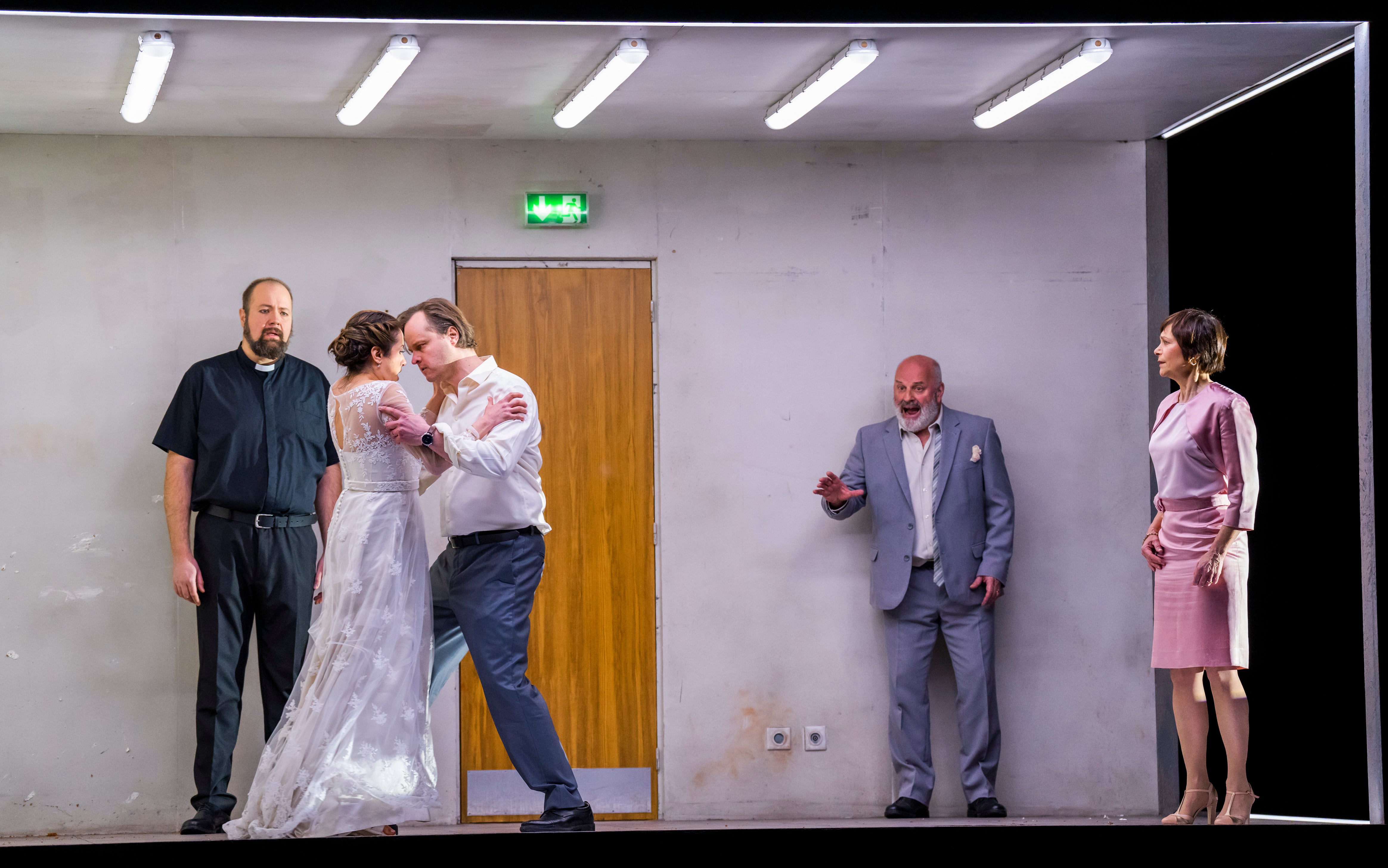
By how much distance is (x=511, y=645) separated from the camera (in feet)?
14.0

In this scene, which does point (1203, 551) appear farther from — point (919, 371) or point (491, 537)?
point (491, 537)

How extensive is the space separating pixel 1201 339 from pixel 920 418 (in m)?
1.38

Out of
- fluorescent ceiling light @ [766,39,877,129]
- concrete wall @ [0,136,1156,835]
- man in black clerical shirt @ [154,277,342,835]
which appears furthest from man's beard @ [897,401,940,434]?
man in black clerical shirt @ [154,277,342,835]

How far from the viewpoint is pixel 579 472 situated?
576cm

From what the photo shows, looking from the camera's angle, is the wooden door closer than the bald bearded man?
No

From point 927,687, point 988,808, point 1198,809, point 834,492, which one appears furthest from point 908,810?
point 834,492

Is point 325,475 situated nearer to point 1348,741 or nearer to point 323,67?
point 323,67

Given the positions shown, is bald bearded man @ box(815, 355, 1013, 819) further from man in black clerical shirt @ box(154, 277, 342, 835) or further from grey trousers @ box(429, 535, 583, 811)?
man in black clerical shirt @ box(154, 277, 342, 835)

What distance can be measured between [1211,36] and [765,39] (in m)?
1.58

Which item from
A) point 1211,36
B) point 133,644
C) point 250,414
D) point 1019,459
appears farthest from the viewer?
point 1019,459

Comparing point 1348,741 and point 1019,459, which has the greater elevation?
point 1019,459

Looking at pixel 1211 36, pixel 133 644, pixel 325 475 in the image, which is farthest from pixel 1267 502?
pixel 133 644

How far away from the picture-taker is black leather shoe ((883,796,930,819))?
5.52 metres

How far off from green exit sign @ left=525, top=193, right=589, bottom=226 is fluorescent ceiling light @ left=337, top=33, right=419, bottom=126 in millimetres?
855
